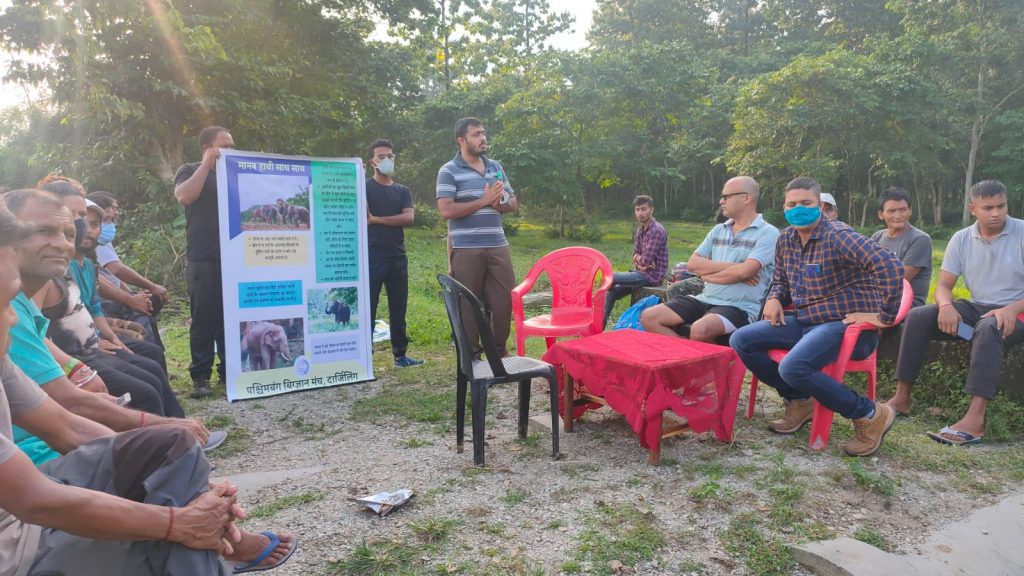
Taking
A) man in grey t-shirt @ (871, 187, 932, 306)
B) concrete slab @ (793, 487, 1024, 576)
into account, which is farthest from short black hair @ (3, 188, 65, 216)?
man in grey t-shirt @ (871, 187, 932, 306)

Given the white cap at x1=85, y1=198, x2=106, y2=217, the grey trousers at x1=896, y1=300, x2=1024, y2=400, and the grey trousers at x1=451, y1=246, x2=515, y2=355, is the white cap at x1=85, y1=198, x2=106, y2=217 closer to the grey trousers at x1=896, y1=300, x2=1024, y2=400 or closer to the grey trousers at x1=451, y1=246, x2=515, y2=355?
the grey trousers at x1=451, y1=246, x2=515, y2=355

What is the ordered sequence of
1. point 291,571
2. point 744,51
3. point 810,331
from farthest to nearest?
point 744,51
point 810,331
point 291,571

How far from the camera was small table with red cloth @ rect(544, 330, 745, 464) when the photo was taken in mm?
3387

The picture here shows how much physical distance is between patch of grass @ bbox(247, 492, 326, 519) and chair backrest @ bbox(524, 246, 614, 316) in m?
2.55

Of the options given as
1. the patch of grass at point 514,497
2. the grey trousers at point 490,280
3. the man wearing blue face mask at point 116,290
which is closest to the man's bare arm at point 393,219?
the grey trousers at point 490,280

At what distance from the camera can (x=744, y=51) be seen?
32.2 metres

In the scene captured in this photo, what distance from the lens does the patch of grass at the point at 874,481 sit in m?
3.06

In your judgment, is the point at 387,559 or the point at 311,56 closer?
the point at 387,559

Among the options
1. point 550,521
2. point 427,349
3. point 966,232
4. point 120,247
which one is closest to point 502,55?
point 120,247

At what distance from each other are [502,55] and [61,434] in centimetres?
2737

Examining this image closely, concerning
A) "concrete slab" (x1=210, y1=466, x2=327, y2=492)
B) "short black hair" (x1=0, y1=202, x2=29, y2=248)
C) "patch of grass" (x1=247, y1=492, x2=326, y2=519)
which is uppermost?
"short black hair" (x1=0, y1=202, x2=29, y2=248)

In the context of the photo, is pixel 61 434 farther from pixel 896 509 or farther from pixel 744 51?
pixel 744 51

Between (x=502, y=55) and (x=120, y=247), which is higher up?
(x=502, y=55)

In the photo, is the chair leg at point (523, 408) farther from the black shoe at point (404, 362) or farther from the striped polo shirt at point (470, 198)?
the black shoe at point (404, 362)
